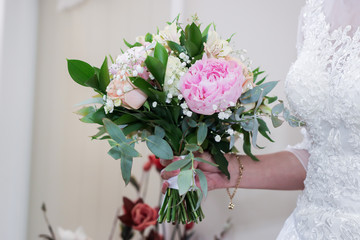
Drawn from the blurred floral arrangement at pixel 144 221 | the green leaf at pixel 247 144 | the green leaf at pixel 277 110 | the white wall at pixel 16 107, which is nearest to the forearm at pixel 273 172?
the green leaf at pixel 247 144

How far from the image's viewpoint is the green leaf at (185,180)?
0.81 metres

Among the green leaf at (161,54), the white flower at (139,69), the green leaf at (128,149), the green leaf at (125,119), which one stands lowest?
the green leaf at (128,149)

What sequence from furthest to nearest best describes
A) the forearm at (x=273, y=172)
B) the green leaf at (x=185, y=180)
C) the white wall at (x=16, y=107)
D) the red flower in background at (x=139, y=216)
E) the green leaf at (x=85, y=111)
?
the white wall at (x=16, y=107) → the red flower in background at (x=139, y=216) → the forearm at (x=273, y=172) → the green leaf at (x=85, y=111) → the green leaf at (x=185, y=180)

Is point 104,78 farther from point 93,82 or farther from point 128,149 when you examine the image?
point 128,149

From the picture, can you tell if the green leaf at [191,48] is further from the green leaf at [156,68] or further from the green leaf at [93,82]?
the green leaf at [93,82]

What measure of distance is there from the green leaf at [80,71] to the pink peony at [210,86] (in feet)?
0.74

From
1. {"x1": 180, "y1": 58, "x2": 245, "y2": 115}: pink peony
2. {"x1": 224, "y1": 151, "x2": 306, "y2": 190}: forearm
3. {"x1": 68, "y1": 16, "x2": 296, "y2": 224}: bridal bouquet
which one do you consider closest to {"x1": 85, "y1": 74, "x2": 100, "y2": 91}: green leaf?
{"x1": 68, "y1": 16, "x2": 296, "y2": 224}: bridal bouquet

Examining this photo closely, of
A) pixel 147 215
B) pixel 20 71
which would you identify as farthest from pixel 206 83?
pixel 20 71

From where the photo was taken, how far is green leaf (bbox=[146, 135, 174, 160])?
2.89ft

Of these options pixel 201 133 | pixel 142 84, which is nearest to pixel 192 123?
pixel 201 133

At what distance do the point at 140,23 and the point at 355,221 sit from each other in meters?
1.39

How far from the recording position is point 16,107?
7.87ft

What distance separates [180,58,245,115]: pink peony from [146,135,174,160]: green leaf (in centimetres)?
10

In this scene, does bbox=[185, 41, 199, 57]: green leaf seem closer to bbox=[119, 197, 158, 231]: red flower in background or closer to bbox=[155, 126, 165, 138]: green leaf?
bbox=[155, 126, 165, 138]: green leaf
